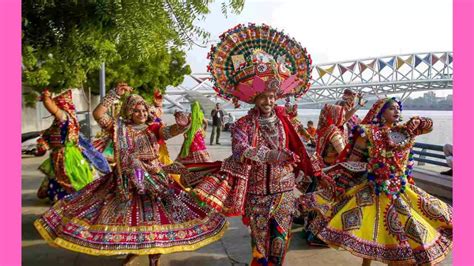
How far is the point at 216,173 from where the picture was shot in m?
3.60

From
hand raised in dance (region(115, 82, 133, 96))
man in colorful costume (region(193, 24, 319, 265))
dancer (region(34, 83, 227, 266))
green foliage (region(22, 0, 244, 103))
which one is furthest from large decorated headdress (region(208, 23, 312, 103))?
hand raised in dance (region(115, 82, 133, 96))

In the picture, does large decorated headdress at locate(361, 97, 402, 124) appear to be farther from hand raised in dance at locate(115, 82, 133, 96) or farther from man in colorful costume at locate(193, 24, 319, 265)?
hand raised in dance at locate(115, 82, 133, 96)

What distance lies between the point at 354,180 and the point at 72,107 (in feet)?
13.6

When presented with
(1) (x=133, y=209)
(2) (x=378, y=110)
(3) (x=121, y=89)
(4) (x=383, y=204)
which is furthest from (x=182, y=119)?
(4) (x=383, y=204)

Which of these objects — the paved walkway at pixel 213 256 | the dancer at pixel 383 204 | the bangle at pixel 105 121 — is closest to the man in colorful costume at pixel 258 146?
the dancer at pixel 383 204

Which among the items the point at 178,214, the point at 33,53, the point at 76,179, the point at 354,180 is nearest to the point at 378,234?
the point at 354,180

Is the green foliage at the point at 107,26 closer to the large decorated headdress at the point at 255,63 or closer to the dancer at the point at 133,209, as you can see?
the large decorated headdress at the point at 255,63

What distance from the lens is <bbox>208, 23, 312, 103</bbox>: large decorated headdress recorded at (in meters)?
3.46

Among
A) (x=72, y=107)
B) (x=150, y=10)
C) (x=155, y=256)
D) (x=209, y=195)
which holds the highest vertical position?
(x=150, y=10)

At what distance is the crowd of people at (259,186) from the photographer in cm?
351

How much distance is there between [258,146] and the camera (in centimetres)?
349

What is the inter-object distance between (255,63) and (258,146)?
72 centimetres

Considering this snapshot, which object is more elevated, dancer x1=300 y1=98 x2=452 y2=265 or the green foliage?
the green foliage

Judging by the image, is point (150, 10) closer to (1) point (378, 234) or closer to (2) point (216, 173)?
(2) point (216, 173)
